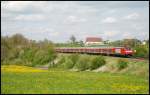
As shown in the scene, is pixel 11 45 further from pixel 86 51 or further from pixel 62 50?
pixel 86 51

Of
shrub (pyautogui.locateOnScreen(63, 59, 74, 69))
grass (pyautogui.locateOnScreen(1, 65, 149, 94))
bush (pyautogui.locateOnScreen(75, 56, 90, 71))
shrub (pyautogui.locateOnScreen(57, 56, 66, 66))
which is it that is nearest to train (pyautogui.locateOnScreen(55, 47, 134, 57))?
shrub (pyautogui.locateOnScreen(57, 56, 66, 66))

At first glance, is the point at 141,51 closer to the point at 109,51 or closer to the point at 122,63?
the point at 109,51

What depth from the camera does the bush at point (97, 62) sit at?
6102cm

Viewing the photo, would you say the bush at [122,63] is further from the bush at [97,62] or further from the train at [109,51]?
the train at [109,51]

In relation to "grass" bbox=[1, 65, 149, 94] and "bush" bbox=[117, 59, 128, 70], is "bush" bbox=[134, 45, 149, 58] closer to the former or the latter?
"bush" bbox=[117, 59, 128, 70]

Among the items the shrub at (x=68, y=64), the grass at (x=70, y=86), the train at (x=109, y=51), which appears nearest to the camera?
the grass at (x=70, y=86)

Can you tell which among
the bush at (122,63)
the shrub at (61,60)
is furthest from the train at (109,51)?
the bush at (122,63)

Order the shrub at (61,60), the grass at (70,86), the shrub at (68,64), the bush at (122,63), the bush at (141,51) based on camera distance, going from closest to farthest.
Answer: the grass at (70,86) → the bush at (122,63) → the bush at (141,51) → the shrub at (68,64) → the shrub at (61,60)

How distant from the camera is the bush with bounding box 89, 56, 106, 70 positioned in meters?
61.0

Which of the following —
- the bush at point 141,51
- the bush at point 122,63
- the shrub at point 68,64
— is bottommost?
the shrub at point 68,64

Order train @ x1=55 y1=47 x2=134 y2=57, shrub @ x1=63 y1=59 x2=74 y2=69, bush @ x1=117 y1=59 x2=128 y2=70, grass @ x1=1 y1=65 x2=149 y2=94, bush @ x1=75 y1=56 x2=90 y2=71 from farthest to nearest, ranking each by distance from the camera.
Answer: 1. shrub @ x1=63 y1=59 x2=74 y2=69
2. train @ x1=55 y1=47 x2=134 y2=57
3. bush @ x1=75 y1=56 x2=90 y2=71
4. bush @ x1=117 y1=59 x2=128 y2=70
5. grass @ x1=1 y1=65 x2=149 y2=94

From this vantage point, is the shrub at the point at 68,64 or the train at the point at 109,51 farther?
the shrub at the point at 68,64

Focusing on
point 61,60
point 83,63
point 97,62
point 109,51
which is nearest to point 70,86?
point 97,62

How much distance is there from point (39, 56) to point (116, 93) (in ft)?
205
